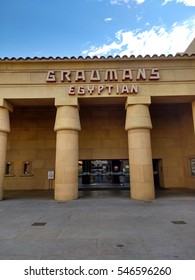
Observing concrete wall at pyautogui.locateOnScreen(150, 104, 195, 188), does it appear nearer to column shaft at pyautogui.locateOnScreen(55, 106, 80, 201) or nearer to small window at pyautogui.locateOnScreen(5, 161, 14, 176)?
column shaft at pyautogui.locateOnScreen(55, 106, 80, 201)

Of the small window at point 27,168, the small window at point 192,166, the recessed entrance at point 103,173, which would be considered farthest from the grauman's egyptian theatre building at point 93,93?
the small window at point 192,166

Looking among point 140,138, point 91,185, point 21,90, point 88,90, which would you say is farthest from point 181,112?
point 21,90

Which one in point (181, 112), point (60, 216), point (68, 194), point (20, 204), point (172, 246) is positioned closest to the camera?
point (172, 246)

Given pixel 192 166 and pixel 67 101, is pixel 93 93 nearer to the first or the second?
pixel 67 101

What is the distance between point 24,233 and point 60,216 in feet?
Result: 6.91

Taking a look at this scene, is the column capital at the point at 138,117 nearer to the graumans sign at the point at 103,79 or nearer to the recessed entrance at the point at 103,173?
the graumans sign at the point at 103,79

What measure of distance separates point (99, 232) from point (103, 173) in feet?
35.6

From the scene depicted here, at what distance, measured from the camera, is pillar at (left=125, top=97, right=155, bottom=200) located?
1077 cm

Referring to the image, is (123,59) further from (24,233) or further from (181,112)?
(24,233)

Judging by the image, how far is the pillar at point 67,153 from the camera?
1089cm

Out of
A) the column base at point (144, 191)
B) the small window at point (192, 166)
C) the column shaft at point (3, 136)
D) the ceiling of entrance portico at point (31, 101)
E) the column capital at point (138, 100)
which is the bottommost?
the column base at point (144, 191)

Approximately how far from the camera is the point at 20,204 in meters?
10.1

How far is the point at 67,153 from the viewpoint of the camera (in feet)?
36.5

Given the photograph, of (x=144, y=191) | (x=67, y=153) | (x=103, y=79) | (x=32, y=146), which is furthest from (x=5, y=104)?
(x=144, y=191)
